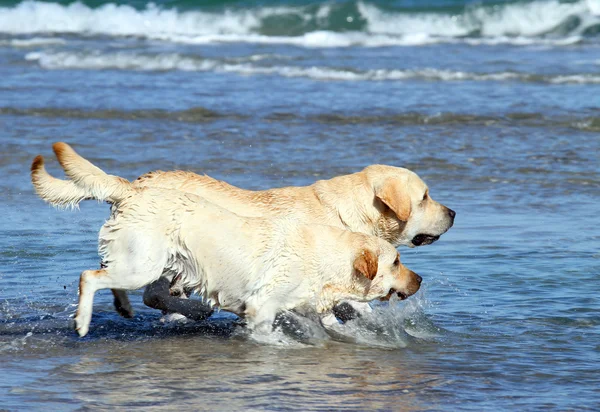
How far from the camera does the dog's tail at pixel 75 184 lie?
20.0 ft

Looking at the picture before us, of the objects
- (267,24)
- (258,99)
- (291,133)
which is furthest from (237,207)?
(267,24)

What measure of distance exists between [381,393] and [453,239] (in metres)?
3.53

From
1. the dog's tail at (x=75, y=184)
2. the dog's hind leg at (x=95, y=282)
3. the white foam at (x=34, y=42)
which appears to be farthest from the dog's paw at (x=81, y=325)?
the white foam at (x=34, y=42)

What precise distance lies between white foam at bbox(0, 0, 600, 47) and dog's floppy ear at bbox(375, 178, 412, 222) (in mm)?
20618

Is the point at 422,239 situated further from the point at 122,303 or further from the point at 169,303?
the point at 122,303

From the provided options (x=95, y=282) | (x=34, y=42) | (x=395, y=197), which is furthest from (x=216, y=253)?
(x=34, y=42)

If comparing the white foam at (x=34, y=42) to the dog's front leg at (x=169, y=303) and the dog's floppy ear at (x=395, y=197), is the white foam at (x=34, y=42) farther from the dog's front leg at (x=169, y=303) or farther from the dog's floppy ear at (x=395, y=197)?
the dog's floppy ear at (x=395, y=197)

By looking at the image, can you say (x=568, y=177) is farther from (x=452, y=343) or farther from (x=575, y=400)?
(x=575, y=400)

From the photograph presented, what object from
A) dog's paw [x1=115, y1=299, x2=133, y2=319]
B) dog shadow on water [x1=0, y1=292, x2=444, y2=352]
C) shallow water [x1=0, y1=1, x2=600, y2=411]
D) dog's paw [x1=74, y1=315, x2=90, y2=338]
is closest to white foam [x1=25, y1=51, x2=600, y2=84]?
shallow water [x1=0, y1=1, x2=600, y2=411]

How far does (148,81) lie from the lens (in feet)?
60.4

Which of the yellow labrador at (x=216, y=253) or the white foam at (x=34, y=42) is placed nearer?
the yellow labrador at (x=216, y=253)

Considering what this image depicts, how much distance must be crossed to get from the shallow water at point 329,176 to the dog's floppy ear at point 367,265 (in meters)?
0.51

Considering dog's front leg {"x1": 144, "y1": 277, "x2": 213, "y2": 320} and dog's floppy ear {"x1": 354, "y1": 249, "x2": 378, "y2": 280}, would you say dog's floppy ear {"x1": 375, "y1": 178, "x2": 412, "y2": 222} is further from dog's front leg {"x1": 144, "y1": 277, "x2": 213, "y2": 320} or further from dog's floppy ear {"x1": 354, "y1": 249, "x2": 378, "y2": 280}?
dog's front leg {"x1": 144, "y1": 277, "x2": 213, "y2": 320}

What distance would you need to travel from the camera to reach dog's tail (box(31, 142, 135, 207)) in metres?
6.11
